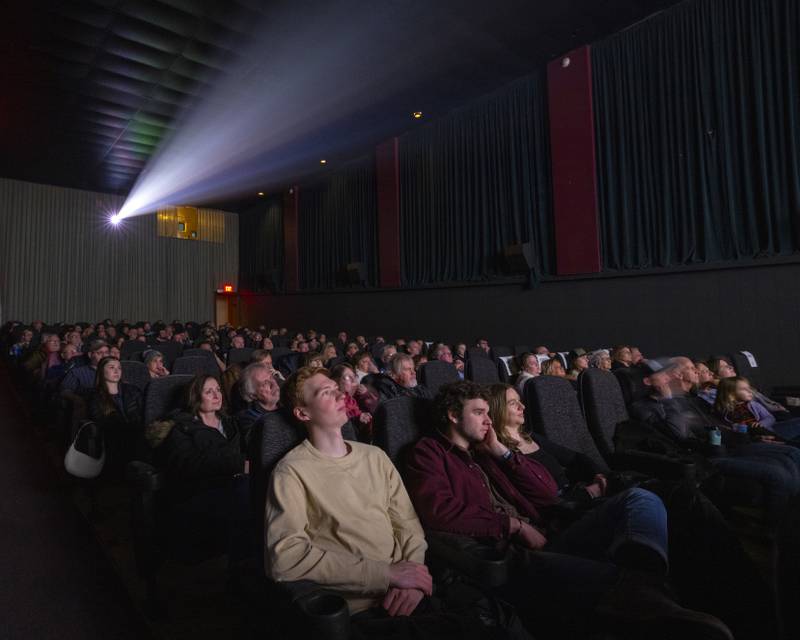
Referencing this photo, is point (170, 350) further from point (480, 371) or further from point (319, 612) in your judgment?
point (319, 612)

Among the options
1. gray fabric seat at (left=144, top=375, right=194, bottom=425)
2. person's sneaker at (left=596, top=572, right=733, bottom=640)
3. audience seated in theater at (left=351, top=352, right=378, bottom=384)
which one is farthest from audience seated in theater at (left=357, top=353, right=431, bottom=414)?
person's sneaker at (left=596, top=572, right=733, bottom=640)

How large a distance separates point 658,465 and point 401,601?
1.46 metres

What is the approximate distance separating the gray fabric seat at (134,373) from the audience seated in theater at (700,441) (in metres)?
3.58

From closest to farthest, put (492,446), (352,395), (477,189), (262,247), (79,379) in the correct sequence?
1. (492,446)
2. (352,395)
3. (79,379)
4. (477,189)
5. (262,247)

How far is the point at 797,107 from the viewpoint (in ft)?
20.2

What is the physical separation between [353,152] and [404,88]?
344 cm

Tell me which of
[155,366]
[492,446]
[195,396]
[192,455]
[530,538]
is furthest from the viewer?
[155,366]

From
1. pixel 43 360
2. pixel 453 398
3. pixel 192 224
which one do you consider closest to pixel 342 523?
pixel 453 398

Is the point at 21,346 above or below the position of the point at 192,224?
below

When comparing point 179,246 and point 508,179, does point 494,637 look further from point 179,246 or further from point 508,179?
point 179,246

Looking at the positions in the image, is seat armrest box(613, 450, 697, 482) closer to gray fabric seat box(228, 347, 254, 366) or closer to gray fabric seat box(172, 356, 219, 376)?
gray fabric seat box(172, 356, 219, 376)

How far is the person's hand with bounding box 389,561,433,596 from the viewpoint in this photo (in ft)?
4.74

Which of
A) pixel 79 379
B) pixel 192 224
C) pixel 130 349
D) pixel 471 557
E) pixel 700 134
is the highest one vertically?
pixel 192 224

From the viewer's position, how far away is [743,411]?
3.55 m
